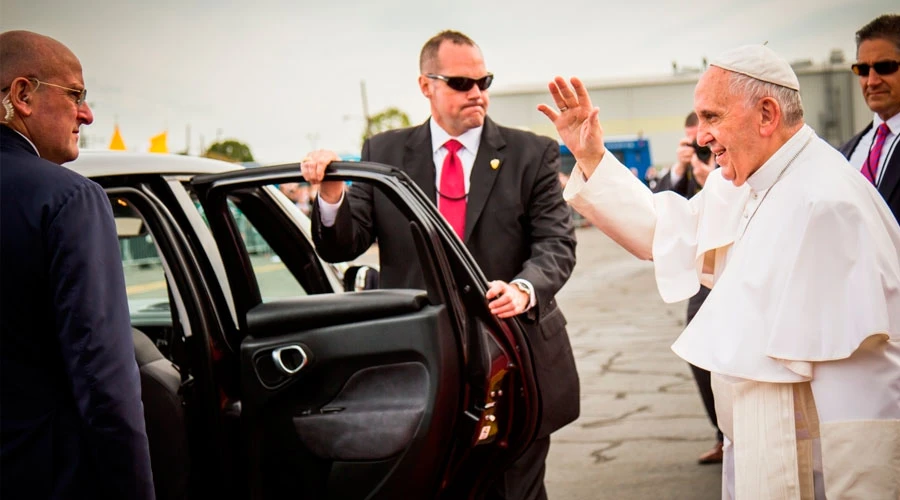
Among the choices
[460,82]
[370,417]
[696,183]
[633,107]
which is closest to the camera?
[370,417]

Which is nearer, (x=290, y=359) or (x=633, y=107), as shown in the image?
(x=290, y=359)

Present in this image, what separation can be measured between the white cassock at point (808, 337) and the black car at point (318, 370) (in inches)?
25.5

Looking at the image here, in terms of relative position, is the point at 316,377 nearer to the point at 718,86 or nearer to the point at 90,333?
the point at 90,333

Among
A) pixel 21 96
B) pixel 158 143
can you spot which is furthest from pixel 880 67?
pixel 158 143

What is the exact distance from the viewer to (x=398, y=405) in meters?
2.77

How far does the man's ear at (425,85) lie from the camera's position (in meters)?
3.58

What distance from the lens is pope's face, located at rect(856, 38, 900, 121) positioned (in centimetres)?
384

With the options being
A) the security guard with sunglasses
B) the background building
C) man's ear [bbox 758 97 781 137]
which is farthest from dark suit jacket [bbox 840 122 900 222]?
the background building

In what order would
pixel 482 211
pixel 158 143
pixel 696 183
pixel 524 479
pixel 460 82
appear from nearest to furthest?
pixel 524 479
pixel 482 211
pixel 460 82
pixel 696 183
pixel 158 143

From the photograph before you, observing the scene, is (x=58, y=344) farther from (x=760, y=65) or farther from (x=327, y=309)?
(x=760, y=65)

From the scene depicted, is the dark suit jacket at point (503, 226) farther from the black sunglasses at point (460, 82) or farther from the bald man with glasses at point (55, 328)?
the bald man with glasses at point (55, 328)

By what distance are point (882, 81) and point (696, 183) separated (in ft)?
5.51

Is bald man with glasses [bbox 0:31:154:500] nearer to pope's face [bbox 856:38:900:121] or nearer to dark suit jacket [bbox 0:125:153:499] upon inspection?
dark suit jacket [bbox 0:125:153:499]

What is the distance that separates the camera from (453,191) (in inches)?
136
